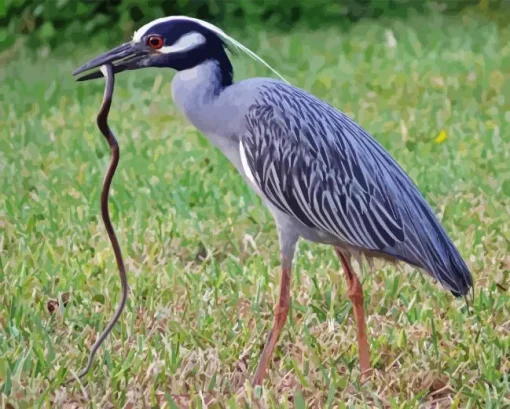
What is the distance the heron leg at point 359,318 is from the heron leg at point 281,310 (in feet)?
0.73

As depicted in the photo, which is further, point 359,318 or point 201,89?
point 359,318

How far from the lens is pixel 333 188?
10.4 feet

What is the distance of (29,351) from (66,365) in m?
0.12

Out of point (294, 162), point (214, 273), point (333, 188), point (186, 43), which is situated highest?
point (186, 43)

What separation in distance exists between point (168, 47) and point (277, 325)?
926 mm

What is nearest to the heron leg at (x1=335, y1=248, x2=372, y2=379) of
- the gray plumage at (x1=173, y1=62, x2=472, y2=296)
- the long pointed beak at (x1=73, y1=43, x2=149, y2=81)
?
the gray plumage at (x1=173, y1=62, x2=472, y2=296)

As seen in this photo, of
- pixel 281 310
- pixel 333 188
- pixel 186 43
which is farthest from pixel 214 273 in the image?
pixel 186 43

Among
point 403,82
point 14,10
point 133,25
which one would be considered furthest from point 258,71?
point 14,10

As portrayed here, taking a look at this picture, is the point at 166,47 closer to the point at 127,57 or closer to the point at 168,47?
the point at 168,47

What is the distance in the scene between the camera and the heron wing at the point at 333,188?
10.3 ft

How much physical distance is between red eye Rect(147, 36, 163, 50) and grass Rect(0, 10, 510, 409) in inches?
37.2

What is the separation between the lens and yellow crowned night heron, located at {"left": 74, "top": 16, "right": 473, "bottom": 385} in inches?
123

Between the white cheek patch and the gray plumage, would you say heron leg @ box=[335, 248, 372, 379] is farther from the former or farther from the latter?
the white cheek patch

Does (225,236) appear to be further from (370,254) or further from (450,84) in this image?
(450,84)
